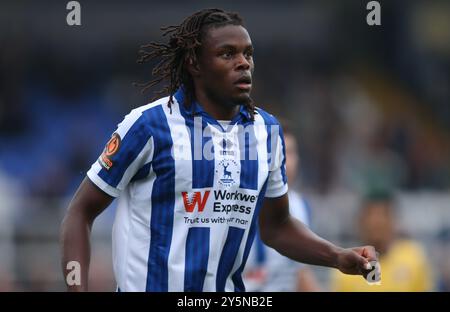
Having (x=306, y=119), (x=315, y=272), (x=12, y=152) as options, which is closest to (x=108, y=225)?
(x=315, y=272)

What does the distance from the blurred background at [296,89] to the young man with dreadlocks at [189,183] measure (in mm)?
7930

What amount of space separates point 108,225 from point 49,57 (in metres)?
6.48

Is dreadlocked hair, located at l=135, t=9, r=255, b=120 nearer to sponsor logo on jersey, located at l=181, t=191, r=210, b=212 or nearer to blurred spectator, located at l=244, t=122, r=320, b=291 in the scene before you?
sponsor logo on jersey, located at l=181, t=191, r=210, b=212

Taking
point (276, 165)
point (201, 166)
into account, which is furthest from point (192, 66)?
point (276, 165)

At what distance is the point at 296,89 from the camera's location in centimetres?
1748

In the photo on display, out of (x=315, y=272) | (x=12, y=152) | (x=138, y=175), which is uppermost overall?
(x=138, y=175)

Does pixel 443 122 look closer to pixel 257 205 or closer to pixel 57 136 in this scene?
pixel 57 136

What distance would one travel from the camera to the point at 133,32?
60.5 ft

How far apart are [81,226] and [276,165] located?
1.11 metres

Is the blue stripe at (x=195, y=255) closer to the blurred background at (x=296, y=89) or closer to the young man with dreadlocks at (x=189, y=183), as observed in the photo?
the young man with dreadlocks at (x=189, y=183)

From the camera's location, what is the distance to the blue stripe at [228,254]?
524 cm

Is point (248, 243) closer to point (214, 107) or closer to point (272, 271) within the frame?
point (214, 107)
